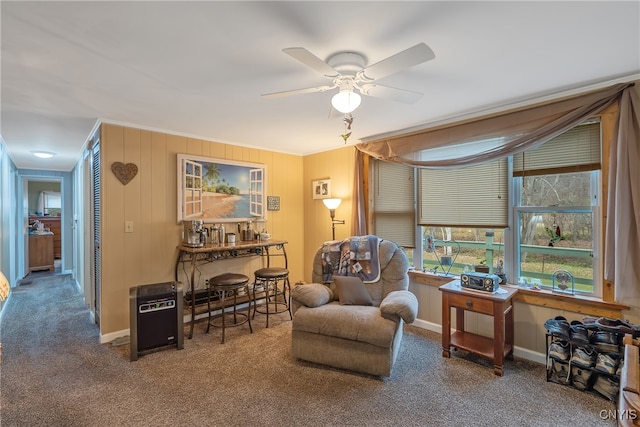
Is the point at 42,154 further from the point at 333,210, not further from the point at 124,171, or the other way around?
the point at 333,210

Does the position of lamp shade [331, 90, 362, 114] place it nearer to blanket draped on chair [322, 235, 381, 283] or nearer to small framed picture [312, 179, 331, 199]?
blanket draped on chair [322, 235, 381, 283]

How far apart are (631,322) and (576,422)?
93 cm

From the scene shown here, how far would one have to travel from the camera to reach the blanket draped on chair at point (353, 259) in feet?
10.00

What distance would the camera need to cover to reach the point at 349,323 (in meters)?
2.38

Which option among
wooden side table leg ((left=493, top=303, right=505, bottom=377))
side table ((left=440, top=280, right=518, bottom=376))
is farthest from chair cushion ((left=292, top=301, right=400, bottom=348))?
wooden side table leg ((left=493, top=303, right=505, bottom=377))

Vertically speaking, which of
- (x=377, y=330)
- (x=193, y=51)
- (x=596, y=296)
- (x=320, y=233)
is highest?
(x=193, y=51)

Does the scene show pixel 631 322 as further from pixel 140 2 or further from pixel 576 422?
pixel 140 2

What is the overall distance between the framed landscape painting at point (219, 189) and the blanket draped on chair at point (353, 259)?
1483 mm

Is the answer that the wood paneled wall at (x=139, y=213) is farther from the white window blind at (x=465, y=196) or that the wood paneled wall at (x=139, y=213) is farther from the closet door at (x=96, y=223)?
the white window blind at (x=465, y=196)

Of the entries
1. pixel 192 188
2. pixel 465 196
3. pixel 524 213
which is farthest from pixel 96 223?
pixel 524 213

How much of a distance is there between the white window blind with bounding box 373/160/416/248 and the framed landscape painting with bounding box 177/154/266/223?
1.66 meters

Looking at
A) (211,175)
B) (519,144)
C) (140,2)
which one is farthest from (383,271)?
(140,2)

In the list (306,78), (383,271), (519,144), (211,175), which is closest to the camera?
(306,78)

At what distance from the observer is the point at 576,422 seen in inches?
73.7
